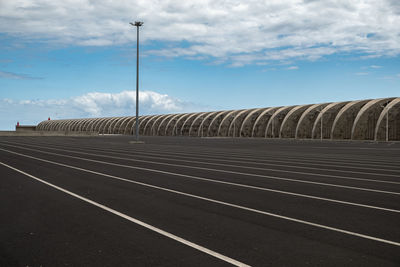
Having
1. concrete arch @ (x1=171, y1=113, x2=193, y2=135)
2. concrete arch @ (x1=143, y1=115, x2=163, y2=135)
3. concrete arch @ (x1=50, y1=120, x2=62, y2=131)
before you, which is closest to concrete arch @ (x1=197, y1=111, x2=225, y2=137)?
concrete arch @ (x1=171, y1=113, x2=193, y2=135)

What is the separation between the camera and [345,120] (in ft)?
143

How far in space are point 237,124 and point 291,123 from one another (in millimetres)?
10415

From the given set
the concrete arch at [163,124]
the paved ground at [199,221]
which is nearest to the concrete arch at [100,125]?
the concrete arch at [163,124]

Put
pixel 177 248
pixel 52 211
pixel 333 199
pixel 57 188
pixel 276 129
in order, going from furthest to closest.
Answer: pixel 276 129
pixel 57 188
pixel 333 199
pixel 52 211
pixel 177 248

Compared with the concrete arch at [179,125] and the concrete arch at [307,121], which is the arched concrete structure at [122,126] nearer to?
the concrete arch at [179,125]

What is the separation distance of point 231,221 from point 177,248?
1552 mm

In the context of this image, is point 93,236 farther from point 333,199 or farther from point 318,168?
point 318,168

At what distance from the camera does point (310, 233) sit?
558cm

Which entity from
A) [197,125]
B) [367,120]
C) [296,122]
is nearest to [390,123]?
[367,120]

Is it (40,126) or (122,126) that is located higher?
(40,126)

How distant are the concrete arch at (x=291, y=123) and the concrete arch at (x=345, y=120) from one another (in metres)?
5.91

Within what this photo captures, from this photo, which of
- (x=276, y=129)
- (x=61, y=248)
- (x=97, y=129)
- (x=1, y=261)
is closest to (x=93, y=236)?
(x=61, y=248)

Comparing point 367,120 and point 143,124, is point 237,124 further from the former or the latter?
point 143,124

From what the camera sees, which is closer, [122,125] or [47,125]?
[122,125]
